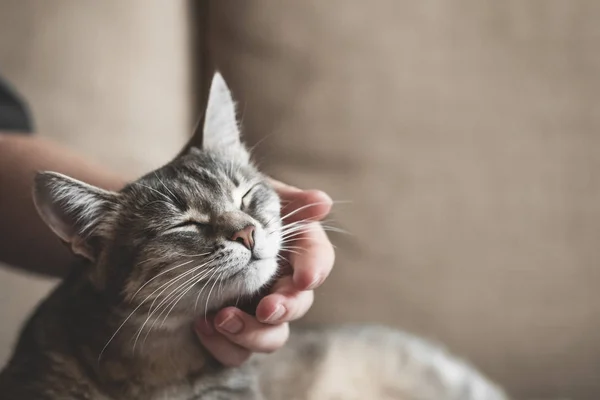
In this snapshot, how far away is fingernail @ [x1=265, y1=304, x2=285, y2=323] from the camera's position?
723 millimetres

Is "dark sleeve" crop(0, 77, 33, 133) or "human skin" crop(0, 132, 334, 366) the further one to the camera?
"dark sleeve" crop(0, 77, 33, 133)

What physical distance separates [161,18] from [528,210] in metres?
0.80

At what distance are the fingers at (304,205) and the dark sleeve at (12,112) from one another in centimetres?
56

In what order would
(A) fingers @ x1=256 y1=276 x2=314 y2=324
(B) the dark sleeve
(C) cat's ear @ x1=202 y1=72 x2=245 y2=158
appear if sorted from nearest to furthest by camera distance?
1. (A) fingers @ x1=256 y1=276 x2=314 y2=324
2. (C) cat's ear @ x1=202 y1=72 x2=245 y2=158
3. (B) the dark sleeve

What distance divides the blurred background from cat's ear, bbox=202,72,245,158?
27cm

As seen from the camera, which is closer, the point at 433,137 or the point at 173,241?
the point at 173,241

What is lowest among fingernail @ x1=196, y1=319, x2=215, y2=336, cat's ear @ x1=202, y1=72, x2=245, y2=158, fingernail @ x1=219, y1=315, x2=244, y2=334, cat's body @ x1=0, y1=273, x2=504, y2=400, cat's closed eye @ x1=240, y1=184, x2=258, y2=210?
cat's body @ x1=0, y1=273, x2=504, y2=400

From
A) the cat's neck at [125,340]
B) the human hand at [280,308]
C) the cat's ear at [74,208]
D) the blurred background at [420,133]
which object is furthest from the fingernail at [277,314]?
the blurred background at [420,133]

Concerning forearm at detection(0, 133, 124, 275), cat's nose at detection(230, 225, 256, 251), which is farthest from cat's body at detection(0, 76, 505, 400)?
forearm at detection(0, 133, 124, 275)

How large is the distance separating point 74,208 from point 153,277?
125 mm

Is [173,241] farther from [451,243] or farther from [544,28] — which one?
[544,28]

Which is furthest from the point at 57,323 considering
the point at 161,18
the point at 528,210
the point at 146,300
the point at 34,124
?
the point at 528,210

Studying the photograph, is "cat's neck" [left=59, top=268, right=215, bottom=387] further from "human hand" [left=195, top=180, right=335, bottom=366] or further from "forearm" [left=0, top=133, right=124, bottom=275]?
"forearm" [left=0, top=133, right=124, bottom=275]

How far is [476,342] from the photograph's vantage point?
1.25m
